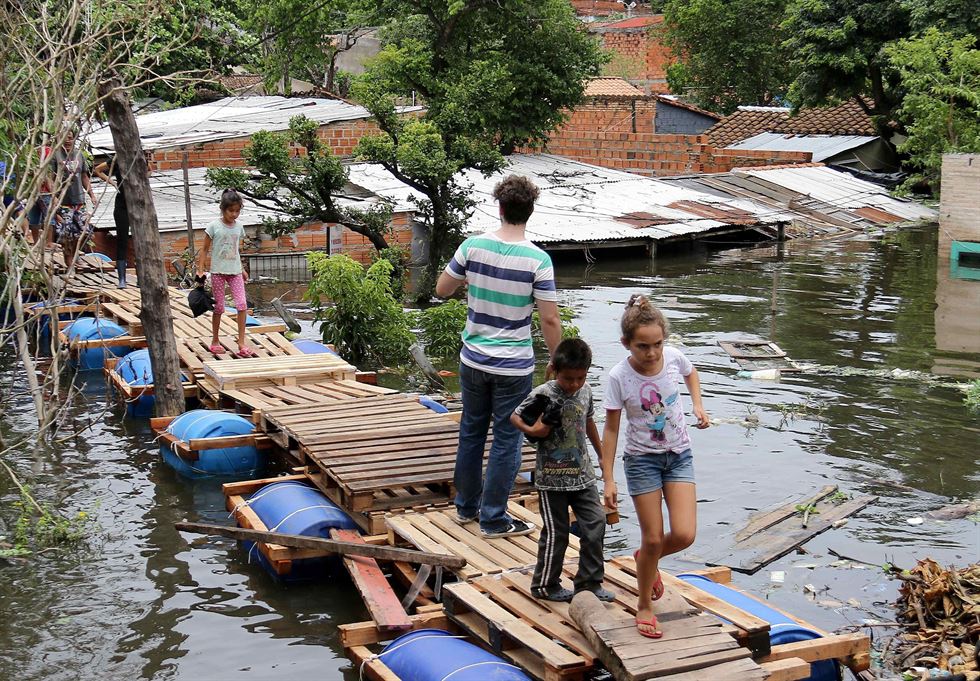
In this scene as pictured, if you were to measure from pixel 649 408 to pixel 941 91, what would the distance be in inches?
864

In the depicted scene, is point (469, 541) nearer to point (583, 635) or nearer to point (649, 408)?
point (583, 635)

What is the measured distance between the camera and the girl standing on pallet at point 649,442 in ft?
16.8

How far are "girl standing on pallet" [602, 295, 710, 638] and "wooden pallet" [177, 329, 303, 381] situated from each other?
6.49 m

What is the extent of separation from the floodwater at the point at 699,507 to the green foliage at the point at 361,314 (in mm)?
2542

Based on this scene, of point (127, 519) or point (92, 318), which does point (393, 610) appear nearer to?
point (127, 519)

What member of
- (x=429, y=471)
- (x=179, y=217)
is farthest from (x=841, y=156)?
(x=429, y=471)

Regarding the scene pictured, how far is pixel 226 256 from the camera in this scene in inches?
420

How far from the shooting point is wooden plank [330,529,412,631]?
5.92 m

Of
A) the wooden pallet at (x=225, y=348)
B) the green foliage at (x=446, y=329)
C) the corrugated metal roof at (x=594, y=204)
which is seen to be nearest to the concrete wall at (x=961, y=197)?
the corrugated metal roof at (x=594, y=204)

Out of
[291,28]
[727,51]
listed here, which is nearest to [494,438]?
[291,28]

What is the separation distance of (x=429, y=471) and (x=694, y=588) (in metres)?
2.31

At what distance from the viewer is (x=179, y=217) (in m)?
19.2

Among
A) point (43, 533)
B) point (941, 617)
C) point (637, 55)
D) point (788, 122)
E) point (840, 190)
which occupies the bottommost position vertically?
point (941, 617)

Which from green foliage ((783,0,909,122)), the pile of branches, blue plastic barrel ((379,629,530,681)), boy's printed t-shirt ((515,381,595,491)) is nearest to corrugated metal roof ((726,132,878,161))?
green foliage ((783,0,909,122))
